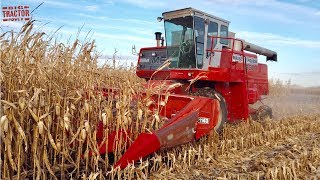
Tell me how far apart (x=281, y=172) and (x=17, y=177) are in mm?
2189

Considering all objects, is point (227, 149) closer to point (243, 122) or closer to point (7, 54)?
point (243, 122)

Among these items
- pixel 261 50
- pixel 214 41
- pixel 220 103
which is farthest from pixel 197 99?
pixel 261 50

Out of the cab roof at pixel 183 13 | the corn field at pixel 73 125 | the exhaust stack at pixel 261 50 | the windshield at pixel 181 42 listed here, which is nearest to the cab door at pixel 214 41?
the cab roof at pixel 183 13

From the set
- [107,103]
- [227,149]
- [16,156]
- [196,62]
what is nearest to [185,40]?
[196,62]

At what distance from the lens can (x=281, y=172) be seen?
3.11 metres

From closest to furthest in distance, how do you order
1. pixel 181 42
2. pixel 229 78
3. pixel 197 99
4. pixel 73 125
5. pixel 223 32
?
pixel 73 125 → pixel 197 99 → pixel 229 78 → pixel 181 42 → pixel 223 32

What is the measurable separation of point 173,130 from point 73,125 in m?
0.93

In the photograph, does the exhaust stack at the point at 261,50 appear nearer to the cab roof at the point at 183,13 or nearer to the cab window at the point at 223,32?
the cab window at the point at 223,32

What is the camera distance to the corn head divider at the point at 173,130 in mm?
3119

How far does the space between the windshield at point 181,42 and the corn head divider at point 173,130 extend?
1.67 metres

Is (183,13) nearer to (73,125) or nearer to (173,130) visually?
(173,130)

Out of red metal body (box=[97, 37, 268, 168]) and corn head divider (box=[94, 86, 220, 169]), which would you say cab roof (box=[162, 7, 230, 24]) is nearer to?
red metal body (box=[97, 37, 268, 168])

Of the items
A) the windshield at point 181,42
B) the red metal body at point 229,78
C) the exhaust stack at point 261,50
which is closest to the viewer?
the red metal body at point 229,78

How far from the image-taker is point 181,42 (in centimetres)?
593
